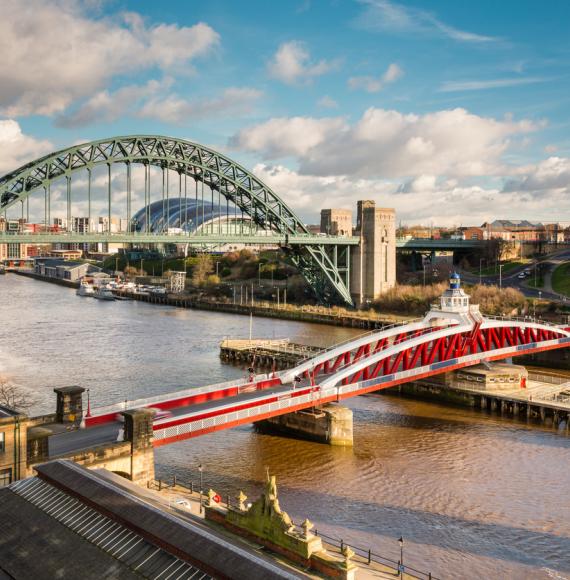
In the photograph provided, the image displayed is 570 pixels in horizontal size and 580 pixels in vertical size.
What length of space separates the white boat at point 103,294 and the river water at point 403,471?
2104 inches

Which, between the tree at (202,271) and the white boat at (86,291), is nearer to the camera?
the tree at (202,271)

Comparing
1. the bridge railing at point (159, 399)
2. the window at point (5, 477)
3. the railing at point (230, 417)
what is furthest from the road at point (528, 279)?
the window at point (5, 477)

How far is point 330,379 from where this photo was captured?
1232 inches

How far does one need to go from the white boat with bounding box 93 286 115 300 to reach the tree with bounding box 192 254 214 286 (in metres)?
12.6

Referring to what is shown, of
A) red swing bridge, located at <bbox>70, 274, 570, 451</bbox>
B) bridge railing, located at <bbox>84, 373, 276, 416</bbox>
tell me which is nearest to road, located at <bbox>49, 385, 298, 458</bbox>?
red swing bridge, located at <bbox>70, 274, 570, 451</bbox>

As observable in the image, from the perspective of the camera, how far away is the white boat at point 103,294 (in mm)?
101688

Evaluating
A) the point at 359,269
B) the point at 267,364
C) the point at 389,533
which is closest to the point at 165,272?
the point at 359,269

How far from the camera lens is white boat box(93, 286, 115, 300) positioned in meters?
102

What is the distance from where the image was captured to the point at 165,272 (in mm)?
124438

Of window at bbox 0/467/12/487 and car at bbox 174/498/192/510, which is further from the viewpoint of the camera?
car at bbox 174/498/192/510

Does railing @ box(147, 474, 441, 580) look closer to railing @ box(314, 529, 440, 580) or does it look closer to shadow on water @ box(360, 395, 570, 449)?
railing @ box(314, 529, 440, 580)

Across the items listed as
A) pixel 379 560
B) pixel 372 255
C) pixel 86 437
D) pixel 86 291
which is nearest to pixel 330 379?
pixel 86 437

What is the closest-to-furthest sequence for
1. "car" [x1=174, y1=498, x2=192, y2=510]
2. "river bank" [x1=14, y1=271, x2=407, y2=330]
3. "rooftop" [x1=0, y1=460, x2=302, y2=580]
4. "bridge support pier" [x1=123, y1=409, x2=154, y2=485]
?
"rooftop" [x1=0, y1=460, x2=302, y2=580] → "car" [x1=174, y1=498, x2=192, y2=510] → "bridge support pier" [x1=123, y1=409, x2=154, y2=485] → "river bank" [x1=14, y1=271, x2=407, y2=330]

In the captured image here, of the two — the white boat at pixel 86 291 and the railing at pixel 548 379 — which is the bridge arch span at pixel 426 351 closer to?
the railing at pixel 548 379
